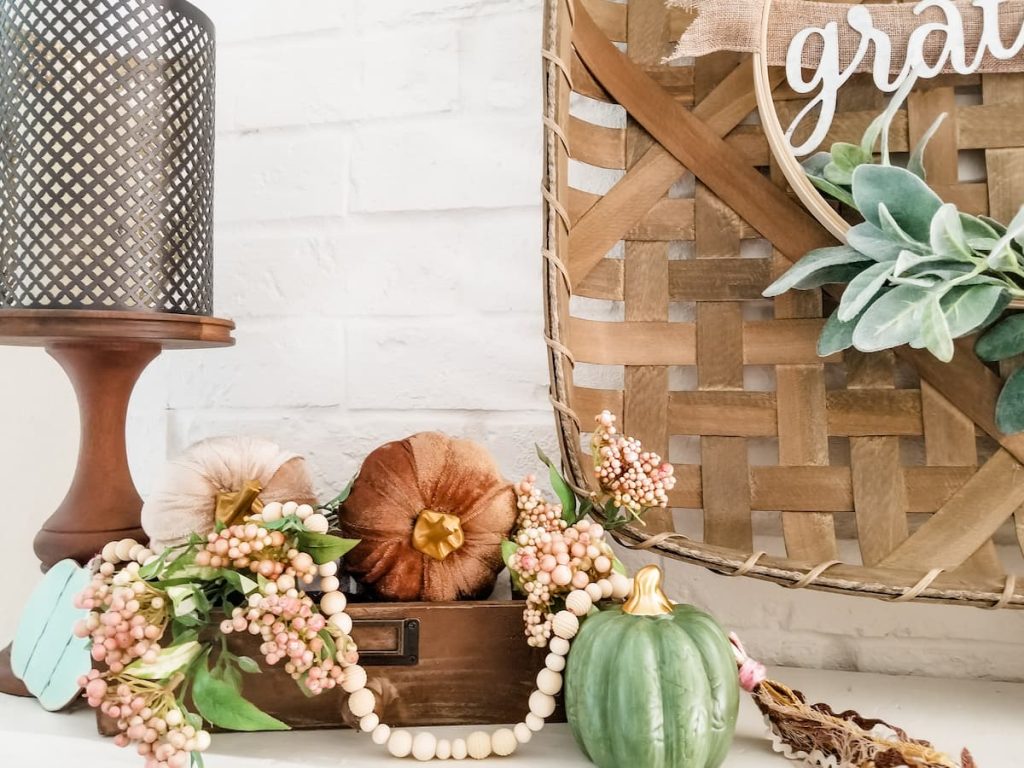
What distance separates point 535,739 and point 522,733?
0.15 ft

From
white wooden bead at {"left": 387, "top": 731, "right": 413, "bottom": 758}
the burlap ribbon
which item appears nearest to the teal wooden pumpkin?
white wooden bead at {"left": 387, "top": 731, "right": 413, "bottom": 758}

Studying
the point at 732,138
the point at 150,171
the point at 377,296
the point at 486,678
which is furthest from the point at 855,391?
the point at 150,171

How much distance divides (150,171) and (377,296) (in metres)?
0.27

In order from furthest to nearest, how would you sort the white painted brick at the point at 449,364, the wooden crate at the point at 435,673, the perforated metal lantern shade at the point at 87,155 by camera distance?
the white painted brick at the point at 449,364, the perforated metal lantern shade at the point at 87,155, the wooden crate at the point at 435,673

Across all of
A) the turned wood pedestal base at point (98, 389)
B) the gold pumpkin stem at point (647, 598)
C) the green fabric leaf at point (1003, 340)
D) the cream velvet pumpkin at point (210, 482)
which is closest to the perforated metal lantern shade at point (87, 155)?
→ the turned wood pedestal base at point (98, 389)

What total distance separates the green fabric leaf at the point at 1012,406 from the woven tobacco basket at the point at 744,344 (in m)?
0.02

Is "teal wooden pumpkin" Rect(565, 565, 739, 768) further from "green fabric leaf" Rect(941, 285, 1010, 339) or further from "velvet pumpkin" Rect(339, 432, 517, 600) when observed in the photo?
"green fabric leaf" Rect(941, 285, 1010, 339)

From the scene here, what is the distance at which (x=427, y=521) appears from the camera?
2.02ft

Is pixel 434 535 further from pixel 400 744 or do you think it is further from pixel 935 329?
pixel 935 329

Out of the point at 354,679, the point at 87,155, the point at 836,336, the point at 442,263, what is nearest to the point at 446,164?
the point at 442,263

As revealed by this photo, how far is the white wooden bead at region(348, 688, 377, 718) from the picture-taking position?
544 mm

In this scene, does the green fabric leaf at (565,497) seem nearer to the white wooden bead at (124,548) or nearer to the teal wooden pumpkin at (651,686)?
the teal wooden pumpkin at (651,686)

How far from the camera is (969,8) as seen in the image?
65 cm

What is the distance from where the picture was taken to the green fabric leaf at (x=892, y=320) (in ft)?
1.94
